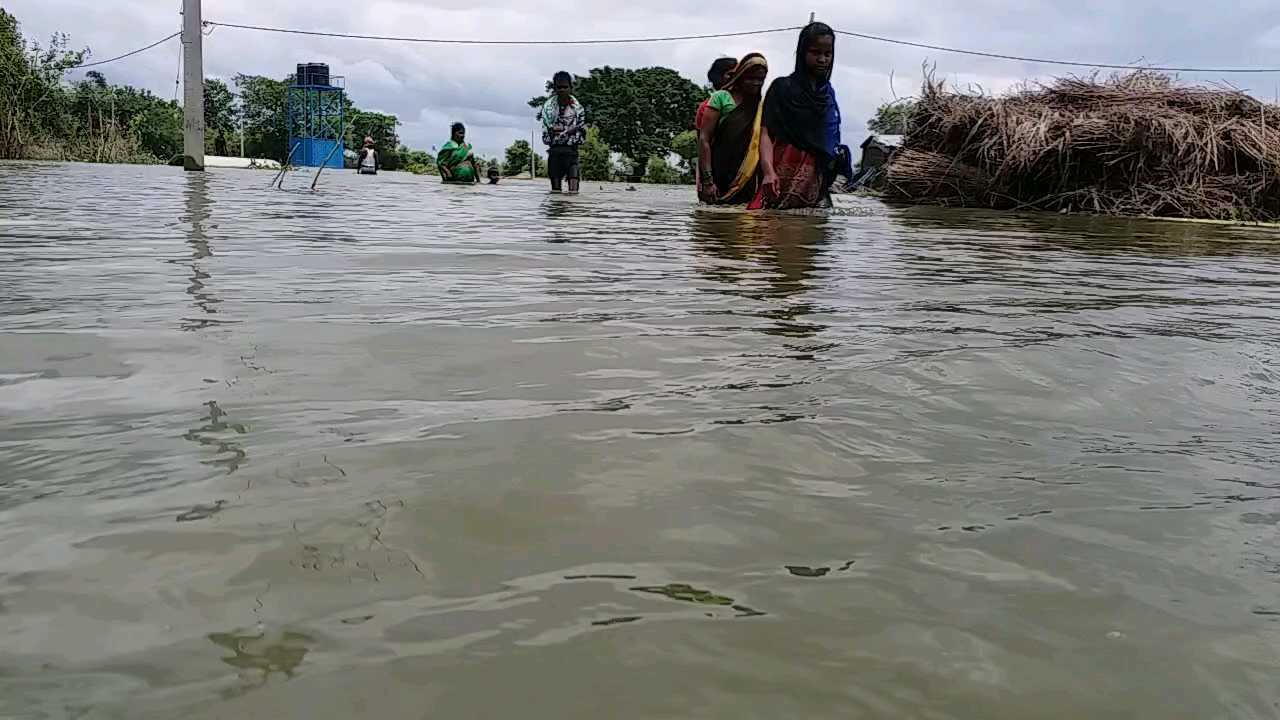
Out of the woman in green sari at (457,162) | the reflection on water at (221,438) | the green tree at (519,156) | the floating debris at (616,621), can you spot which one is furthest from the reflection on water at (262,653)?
the green tree at (519,156)

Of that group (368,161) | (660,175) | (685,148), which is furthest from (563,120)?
(685,148)

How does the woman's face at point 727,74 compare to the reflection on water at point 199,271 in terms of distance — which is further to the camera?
the woman's face at point 727,74

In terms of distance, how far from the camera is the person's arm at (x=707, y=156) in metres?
9.41

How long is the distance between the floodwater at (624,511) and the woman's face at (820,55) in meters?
5.92

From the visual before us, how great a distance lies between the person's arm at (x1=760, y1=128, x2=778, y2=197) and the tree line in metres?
18.8

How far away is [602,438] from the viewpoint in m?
1.47

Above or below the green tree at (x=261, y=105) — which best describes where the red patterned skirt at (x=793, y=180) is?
below

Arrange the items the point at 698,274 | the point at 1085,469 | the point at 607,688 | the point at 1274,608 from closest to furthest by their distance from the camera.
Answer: the point at 607,688 < the point at 1274,608 < the point at 1085,469 < the point at 698,274

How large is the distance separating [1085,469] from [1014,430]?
209 millimetres

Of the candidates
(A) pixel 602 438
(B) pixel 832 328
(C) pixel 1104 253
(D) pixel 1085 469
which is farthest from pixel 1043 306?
(C) pixel 1104 253

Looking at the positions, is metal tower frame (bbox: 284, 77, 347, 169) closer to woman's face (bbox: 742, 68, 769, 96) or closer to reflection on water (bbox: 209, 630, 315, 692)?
woman's face (bbox: 742, 68, 769, 96)

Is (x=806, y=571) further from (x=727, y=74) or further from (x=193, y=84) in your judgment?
(x=193, y=84)

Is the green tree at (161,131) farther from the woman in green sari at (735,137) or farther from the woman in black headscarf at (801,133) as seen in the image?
the woman in black headscarf at (801,133)

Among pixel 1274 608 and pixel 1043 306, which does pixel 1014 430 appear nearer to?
pixel 1274 608
